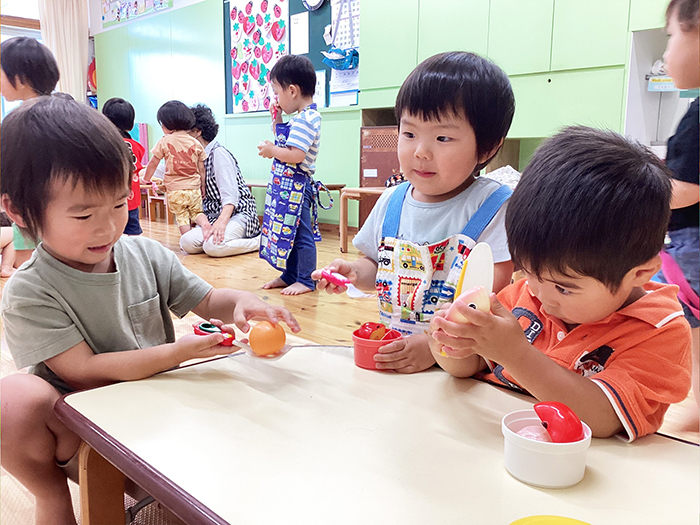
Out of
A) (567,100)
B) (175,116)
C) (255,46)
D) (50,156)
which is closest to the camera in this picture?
(50,156)

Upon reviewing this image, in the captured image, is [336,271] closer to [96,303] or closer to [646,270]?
[96,303]


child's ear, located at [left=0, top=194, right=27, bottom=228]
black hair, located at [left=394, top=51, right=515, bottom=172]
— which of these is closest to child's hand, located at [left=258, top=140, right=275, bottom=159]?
black hair, located at [left=394, top=51, right=515, bottom=172]

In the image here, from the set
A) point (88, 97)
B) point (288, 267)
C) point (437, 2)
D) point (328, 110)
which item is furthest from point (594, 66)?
point (88, 97)

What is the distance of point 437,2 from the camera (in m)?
3.41

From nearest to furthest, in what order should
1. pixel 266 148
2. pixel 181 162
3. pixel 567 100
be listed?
pixel 266 148
pixel 567 100
pixel 181 162

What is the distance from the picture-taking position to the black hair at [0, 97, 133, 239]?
708 millimetres

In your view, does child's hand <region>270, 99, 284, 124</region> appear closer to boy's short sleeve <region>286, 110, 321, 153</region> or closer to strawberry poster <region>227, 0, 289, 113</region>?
boy's short sleeve <region>286, 110, 321, 153</region>

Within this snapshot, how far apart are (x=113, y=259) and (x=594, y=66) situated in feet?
8.83

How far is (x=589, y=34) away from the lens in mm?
2807

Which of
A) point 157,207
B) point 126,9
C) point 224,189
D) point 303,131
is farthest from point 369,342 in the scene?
point 126,9

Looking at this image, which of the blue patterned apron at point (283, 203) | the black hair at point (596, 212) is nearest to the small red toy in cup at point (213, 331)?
the black hair at point (596, 212)

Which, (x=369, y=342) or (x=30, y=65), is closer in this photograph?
(x=369, y=342)

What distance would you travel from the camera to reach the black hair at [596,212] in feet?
1.83

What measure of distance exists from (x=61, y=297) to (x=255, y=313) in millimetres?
275
